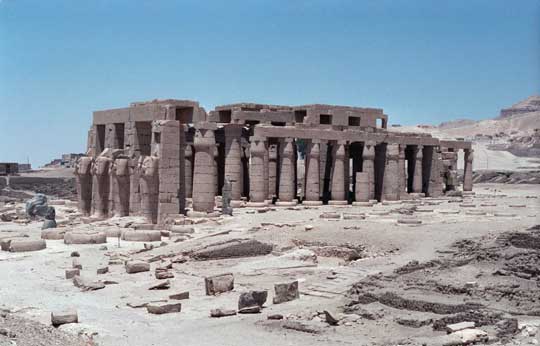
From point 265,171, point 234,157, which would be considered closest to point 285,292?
point 234,157

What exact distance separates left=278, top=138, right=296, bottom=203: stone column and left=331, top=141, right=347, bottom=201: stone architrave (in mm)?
2159

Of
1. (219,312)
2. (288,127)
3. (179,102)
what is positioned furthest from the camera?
(288,127)

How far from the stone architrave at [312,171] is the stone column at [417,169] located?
7.97 metres

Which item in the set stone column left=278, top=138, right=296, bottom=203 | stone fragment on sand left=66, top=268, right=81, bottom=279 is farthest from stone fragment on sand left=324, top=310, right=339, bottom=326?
stone column left=278, top=138, right=296, bottom=203

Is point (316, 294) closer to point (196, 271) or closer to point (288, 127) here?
point (196, 271)

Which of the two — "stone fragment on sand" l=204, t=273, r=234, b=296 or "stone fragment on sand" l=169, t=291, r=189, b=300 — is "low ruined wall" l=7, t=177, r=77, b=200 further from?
"stone fragment on sand" l=169, t=291, r=189, b=300

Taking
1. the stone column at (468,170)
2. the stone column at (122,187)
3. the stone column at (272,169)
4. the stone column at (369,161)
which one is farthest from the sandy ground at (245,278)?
→ the stone column at (468,170)

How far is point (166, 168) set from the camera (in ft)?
84.5

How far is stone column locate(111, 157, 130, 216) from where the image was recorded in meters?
28.2

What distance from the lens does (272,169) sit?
3628 cm

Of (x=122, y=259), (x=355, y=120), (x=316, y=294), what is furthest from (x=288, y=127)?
(x=316, y=294)

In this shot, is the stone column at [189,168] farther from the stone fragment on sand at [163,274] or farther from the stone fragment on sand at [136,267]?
the stone fragment on sand at [163,274]

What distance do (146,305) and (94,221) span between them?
16.2 metres

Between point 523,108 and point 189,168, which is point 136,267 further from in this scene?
point 523,108
